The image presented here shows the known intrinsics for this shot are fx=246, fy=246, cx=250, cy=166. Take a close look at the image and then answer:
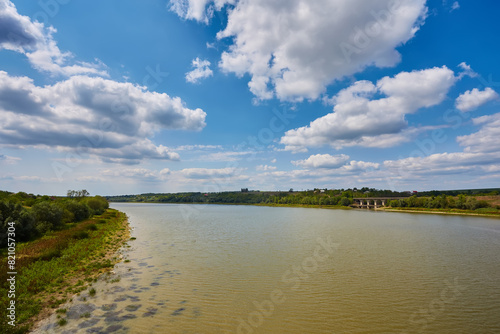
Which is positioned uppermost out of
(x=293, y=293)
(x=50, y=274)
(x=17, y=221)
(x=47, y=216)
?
(x=17, y=221)

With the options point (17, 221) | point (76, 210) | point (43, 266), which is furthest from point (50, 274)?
point (76, 210)

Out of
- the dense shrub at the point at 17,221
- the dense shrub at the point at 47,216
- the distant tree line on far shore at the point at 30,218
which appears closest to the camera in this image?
the dense shrub at the point at 17,221

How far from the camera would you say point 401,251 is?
111 feet

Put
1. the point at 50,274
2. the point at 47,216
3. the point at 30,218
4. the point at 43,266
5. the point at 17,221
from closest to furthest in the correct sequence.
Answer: the point at 50,274 < the point at 43,266 < the point at 17,221 < the point at 30,218 < the point at 47,216

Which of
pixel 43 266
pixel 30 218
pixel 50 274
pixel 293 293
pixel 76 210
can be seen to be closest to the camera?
pixel 293 293

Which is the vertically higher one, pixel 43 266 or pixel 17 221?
pixel 17 221

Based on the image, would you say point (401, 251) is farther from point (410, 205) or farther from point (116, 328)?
point (410, 205)

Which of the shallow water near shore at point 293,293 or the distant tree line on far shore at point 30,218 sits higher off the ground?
the distant tree line on far shore at point 30,218

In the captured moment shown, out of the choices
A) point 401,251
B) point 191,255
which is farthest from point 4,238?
point 401,251

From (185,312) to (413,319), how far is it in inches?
551

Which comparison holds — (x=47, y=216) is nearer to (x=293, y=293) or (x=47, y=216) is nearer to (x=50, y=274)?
(x=50, y=274)

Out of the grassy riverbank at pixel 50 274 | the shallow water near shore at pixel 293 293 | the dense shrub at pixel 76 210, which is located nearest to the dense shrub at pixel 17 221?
the grassy riverbank at pixel 50 274

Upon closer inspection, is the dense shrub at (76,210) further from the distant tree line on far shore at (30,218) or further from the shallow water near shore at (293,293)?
the shallow water near shore at (293,293)

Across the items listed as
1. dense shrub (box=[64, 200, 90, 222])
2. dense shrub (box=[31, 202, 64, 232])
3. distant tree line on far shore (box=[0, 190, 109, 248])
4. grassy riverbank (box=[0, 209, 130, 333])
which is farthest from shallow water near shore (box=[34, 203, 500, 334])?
dense shrub (box=[64, 200, 90, 222])
